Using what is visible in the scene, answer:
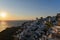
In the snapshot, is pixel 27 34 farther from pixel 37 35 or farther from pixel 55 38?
pixel 55 38

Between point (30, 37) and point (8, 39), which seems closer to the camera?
point (30, 37)

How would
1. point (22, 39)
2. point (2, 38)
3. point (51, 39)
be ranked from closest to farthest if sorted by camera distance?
point (51, 39)
point (22, 39)
point (2, 38)

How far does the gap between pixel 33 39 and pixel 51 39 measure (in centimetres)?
252

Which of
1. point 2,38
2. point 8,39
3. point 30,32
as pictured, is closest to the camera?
point 30,32

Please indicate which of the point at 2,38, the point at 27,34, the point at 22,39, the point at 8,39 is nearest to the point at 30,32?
the point at 27,34

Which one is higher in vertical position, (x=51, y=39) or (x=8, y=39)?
(x=51, y=39)

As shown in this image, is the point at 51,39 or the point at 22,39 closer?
the point at 51,39

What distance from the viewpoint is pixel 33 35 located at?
790 centimetres

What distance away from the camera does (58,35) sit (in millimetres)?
5207

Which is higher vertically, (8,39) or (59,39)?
(59,39)

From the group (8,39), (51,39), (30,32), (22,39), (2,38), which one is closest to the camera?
(51,39)

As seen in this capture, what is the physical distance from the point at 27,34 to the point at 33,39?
3.54ft

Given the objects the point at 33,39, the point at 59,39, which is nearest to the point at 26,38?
the point at 33,39

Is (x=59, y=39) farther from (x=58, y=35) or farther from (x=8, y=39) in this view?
(x=8, y=39)
